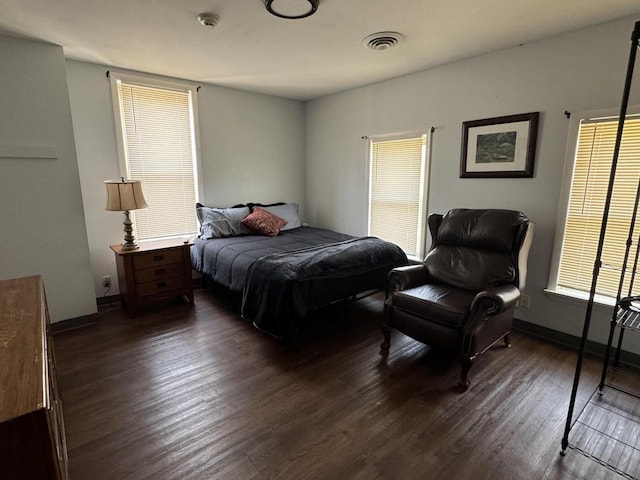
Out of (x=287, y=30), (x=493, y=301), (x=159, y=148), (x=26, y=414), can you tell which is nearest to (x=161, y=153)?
(x=159, y=148)

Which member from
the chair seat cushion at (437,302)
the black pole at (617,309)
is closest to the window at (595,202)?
the black pole at (617,309)

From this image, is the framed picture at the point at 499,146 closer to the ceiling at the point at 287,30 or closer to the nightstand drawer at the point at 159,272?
the ceiling at the point at 287,30

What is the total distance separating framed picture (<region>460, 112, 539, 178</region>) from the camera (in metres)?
2.75

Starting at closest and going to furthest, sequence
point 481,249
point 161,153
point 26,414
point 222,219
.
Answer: point 26,414
point 481,249
point 161,153
point 222,219

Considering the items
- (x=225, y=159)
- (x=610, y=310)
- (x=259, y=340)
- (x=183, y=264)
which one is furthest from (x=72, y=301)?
(x=610, y=310)

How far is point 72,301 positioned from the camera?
295cm

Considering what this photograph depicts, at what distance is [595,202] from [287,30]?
2.70 m

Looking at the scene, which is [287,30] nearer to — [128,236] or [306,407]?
[128,236]

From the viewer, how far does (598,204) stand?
2.49 meters

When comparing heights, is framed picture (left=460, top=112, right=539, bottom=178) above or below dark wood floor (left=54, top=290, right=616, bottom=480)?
above

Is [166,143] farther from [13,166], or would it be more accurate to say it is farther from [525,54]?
[525,54]

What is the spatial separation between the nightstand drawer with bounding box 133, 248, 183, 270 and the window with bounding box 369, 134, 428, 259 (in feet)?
7.70

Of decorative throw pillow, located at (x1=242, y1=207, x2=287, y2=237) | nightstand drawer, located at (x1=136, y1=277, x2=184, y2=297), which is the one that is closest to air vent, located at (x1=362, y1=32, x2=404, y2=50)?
decorative throw pillow, located at (x1=242, y1=207, x2=287, y2=237)

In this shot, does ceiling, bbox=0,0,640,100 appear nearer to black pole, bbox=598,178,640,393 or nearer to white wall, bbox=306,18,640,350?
white wall, bbox=306,18,640,350
